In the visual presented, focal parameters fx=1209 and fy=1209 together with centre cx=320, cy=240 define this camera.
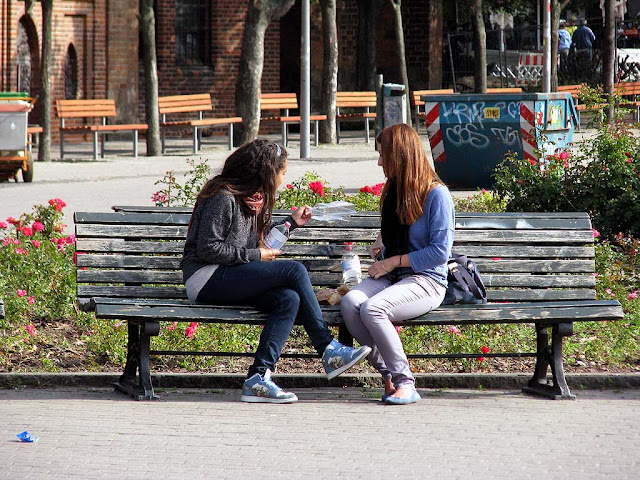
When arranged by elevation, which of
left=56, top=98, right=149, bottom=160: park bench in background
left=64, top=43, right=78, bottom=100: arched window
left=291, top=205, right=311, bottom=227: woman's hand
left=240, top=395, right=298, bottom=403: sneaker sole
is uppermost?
left=64, top=43, right=78, bottom=100: arched window

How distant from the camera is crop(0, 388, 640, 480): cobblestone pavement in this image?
4.68 metres

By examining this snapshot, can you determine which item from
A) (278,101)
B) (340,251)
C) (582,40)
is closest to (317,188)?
(340,251)

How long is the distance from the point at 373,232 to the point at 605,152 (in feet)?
11.0

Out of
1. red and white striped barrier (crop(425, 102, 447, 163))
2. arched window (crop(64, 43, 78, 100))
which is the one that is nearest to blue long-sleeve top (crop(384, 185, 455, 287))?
red and white striped barrier (crop(425, 102, 447, 163))

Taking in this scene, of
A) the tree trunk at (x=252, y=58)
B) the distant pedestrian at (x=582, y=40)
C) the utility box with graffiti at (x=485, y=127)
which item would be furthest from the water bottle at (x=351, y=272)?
the distant pedestrian at (x=582, y=40)

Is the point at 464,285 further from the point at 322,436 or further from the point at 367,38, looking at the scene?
the point at 367,38

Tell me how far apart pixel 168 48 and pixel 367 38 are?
18.6 feet

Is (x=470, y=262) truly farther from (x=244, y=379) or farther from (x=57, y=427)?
(x=57, y=427)

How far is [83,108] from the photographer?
71.1 feet

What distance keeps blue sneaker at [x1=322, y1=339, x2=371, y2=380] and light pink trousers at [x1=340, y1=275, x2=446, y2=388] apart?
0.12 metres

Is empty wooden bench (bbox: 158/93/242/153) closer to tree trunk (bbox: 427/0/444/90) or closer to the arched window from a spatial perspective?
the arched window

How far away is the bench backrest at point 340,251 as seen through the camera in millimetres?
6291

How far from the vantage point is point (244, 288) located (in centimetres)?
592

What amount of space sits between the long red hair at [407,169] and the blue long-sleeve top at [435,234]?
0.13 feet
